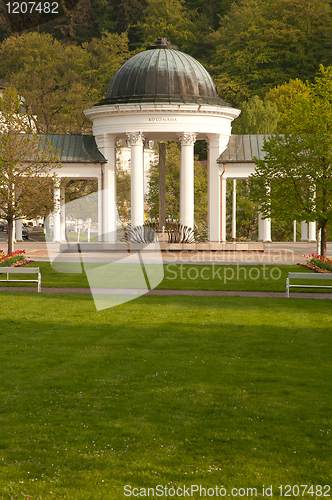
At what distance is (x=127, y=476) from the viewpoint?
7.05m

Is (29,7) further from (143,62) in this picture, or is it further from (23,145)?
(23,145)

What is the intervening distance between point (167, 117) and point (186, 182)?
476 cm

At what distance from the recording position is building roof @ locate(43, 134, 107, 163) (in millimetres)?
48188

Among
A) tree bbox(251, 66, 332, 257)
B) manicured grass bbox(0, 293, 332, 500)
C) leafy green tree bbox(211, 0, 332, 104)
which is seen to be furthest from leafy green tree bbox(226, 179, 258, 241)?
manicured grass bbox(0, 293, 332, 500)

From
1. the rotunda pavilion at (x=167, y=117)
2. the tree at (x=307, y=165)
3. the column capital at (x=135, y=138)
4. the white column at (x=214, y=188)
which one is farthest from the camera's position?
the white column at (x=214, y=188)

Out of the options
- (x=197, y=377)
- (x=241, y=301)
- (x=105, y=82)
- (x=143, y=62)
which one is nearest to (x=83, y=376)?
(x=197, y=377)

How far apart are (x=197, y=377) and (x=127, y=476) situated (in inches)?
160

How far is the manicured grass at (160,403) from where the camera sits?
7.15m

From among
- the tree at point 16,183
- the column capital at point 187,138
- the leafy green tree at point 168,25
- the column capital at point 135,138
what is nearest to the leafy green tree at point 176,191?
the column capital at point 187,138

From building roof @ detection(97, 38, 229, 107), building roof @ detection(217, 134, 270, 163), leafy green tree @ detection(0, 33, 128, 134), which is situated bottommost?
building roof @ detection(217, 134, 270, 163)

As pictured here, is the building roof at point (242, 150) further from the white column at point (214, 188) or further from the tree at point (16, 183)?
the tree at point (16, 183)

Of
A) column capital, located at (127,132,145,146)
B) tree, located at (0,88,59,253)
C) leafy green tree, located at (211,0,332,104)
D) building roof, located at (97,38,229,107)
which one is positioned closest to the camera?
tree, located at (0,88,59,253)

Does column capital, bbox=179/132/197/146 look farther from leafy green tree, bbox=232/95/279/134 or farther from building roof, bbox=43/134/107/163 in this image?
leafy green tree, bbox=232/95/279/134

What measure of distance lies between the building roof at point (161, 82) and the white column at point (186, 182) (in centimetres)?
269
